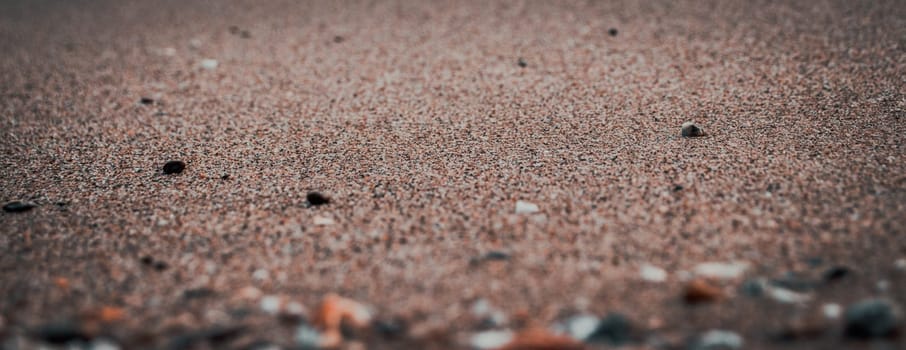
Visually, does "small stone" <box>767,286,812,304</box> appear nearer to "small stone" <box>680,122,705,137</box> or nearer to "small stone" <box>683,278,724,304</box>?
"small stone" <box>683,278,724,304</box>

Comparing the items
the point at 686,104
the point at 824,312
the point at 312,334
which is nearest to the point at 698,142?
the point at 686,104

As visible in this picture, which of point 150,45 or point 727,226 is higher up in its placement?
point 150,45

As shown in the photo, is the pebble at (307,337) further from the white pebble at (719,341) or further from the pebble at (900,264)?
the pebble at (900,264)

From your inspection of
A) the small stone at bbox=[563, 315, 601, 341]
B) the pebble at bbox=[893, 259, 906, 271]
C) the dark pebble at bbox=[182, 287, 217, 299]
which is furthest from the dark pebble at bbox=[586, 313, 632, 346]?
the dark pebble at bbox=[182, 287, 217, 299]

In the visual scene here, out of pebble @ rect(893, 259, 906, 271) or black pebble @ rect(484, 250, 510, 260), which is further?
black pebble @ rect(484, 250, 510, 260)

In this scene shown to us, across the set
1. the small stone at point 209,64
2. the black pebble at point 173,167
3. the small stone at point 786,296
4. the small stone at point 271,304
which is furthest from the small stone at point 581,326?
the small stone at point 209,64

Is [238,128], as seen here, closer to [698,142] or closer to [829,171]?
[698,142]

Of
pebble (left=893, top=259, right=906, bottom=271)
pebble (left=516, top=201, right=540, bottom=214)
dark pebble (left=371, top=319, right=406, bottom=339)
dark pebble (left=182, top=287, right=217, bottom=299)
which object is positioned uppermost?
pebble (left=516, top=201, right=540, bottom=214)
